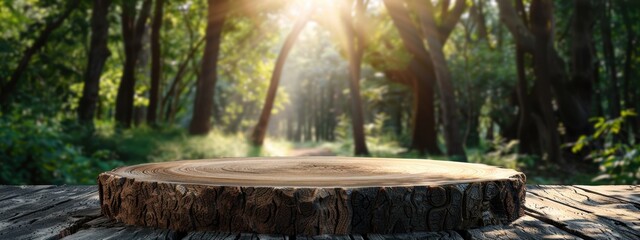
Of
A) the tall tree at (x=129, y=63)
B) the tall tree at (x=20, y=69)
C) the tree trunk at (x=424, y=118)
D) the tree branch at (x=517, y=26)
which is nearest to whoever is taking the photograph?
the tree branch at (x=517, y=26)

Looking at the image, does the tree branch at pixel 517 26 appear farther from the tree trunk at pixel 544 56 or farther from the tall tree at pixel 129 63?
the tall tree at pixel 129 63

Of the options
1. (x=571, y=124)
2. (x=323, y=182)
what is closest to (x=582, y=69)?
(x=571, y=124)

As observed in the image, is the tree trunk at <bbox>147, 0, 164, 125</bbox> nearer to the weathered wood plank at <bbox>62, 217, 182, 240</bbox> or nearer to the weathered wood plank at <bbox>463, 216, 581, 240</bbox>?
the weathered wood plank at <bbox>62, 217, 182, 240</bbox>

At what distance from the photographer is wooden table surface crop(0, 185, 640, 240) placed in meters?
2.10

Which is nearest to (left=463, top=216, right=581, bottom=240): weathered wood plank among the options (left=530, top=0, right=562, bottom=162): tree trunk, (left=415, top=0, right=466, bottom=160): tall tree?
(left=415, top=0, right=466, bottom=160): tall tree

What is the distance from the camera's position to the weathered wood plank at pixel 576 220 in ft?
6.99

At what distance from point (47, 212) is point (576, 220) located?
2507mm

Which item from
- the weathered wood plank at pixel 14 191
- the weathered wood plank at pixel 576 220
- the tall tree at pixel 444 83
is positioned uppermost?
the tall tree at pixel 444 83

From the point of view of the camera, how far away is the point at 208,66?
1550cm

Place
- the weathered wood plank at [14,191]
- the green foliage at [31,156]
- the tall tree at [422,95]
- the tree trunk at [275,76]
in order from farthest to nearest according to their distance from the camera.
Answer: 1. the tree trunk at [275,76]
2. the tall tree at [422,95]
3. the green foliage at [31,156]
4. the weathered wood plank at [14,191]

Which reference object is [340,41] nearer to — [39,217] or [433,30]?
[433,30]

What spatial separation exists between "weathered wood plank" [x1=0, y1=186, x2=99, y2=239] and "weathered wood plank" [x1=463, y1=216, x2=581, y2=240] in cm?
169

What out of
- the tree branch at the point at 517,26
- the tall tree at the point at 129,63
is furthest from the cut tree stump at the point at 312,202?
the tall tree at the point at 129,63

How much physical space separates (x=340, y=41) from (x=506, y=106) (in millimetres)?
10820
